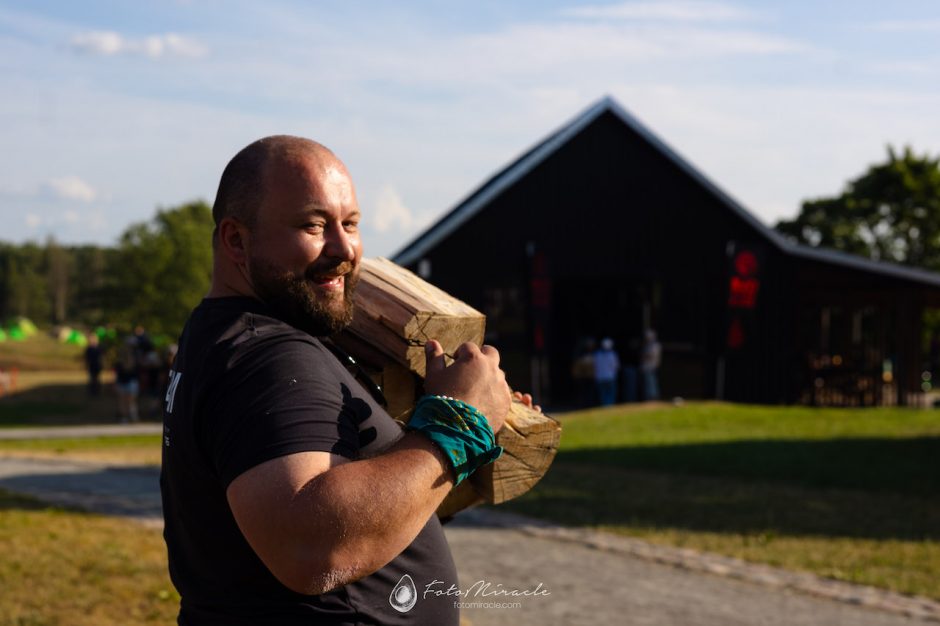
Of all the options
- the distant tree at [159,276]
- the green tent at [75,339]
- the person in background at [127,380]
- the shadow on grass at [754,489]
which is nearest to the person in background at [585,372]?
the shadow on grass at [754,489]

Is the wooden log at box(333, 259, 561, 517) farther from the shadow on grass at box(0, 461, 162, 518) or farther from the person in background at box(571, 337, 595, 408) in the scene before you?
the person in background at box(571, 337, 595, 408)

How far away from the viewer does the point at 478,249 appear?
26.2 meters

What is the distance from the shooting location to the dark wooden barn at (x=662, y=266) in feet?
86.1

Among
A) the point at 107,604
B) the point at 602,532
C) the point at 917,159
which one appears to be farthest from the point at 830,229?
the point at 107,604

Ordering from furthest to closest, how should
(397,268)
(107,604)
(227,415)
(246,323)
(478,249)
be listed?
(478,249) → (107,604) → (397,268) → (246,323) → (227,415)

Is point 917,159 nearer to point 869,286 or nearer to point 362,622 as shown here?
point 869,286

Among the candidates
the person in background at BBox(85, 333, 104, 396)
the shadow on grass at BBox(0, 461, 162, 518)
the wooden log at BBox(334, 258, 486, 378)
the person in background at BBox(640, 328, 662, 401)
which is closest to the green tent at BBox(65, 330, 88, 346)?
the person in background at BBox(85, 333, 104, 396)

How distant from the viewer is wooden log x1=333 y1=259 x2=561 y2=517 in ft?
8.78

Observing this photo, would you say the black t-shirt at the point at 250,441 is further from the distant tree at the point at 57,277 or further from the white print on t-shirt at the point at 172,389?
the distant tree at the point at 57,277

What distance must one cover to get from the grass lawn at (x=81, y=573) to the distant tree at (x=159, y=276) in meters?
34.3

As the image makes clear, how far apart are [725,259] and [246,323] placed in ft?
84.1

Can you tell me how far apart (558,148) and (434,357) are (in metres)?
24.8

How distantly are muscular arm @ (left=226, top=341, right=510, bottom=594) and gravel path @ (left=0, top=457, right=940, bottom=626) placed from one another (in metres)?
4.67

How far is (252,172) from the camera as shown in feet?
7.56
